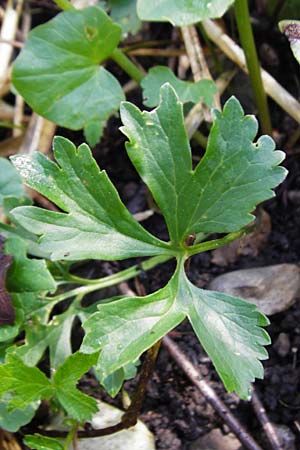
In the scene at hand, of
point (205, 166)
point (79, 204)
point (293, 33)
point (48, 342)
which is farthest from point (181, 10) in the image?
point (48, 342)

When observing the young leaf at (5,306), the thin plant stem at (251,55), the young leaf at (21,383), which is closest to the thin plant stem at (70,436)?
the young leaf at (21,383)

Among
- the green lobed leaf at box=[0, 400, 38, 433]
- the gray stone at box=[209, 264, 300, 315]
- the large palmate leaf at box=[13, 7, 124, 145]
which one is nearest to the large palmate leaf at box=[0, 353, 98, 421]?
the green lobed leaf at box=[0, 400, 38, 433]

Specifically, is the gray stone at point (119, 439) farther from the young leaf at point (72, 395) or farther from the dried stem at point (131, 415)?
the young leaf at point (72, 395)

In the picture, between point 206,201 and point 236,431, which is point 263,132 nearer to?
point 206,201

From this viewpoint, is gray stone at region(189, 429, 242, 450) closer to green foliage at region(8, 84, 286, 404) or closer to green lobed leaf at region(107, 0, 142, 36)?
green foliage at region(8, 84, 286, 404)

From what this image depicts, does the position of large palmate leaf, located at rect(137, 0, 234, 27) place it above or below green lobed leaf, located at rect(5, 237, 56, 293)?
above
